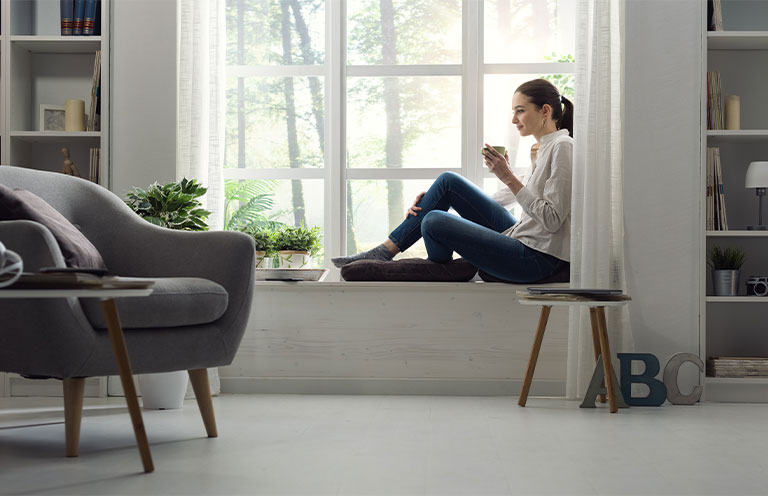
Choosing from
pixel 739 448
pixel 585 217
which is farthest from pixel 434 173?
pixel 739 448

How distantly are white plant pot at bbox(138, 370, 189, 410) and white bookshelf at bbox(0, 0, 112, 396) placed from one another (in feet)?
1.50

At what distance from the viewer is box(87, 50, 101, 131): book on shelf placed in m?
3.50

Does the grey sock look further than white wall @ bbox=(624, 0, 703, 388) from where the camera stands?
Yes

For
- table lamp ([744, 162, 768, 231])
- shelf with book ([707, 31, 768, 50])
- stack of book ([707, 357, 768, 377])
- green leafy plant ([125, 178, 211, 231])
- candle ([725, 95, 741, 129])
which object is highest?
shelf with book ([707, 31, 768, 50])

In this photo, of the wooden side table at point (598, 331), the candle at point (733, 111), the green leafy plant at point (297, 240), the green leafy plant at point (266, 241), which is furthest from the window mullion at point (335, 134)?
the candle at point (733, 111)

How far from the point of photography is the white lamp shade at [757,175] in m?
3.27

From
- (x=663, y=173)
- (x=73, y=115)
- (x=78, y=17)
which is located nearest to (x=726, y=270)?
(x=663, y=173)

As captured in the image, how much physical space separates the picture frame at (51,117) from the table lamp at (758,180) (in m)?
2.93

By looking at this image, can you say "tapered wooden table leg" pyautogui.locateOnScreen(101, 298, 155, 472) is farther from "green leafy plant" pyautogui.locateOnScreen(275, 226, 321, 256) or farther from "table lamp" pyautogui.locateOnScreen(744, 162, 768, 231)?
"table lamp" pyautogui.locateOnScreen(744, 162, 768, 231)

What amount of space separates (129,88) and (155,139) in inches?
9.7

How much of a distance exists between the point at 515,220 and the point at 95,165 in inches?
72.1

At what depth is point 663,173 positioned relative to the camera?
3.23 meters

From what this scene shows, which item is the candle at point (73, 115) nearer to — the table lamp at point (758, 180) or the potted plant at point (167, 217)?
the potted plant at point (167, 217)

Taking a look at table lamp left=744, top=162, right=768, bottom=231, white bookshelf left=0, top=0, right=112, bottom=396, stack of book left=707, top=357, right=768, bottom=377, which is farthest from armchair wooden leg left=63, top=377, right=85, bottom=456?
table lamp left=744, top=162, right=768, bottom=231
